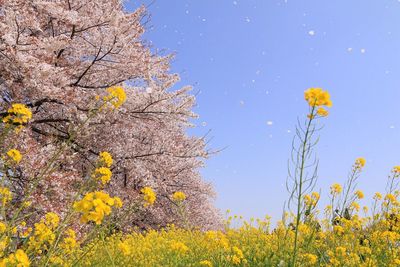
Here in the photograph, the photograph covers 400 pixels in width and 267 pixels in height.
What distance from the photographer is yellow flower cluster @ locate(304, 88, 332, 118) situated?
246 centimetres

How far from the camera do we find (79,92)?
29.0ft

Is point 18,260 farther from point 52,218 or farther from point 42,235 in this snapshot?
point 52,218

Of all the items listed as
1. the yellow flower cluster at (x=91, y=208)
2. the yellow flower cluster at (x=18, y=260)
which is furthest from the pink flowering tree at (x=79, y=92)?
the yellow flower cluster at (x=91, y=208)

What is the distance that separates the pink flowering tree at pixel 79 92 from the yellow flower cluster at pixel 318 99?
4.04 meters

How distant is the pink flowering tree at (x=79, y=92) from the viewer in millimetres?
7379

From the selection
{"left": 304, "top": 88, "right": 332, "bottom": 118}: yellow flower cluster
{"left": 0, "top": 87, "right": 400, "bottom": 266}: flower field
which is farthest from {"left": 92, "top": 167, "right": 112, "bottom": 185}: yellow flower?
{"left": 304, "top": 88, "right": 332, "bottom": 118}: yellow flower cluster

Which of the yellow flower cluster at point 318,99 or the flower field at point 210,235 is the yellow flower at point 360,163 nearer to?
the flower field at point 210,235

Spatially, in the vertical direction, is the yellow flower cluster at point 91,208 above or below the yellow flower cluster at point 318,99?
below

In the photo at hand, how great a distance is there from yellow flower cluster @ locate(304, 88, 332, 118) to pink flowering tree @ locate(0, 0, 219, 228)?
4.04 meters

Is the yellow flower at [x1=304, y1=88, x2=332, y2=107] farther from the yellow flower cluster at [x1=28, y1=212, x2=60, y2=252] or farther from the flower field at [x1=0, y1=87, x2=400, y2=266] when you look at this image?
the yellow flower cluster at [x1=28, y1=212, x2=60, y2=252]

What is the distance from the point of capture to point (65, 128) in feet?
31.6

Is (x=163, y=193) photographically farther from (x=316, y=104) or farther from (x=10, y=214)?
(x=316, y=104)

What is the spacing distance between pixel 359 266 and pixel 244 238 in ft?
10.2

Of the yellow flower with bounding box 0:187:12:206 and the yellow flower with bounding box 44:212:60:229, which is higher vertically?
the yellow flower with bounding box 0:187:12:206
